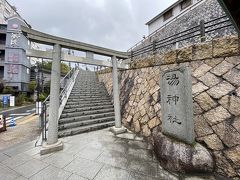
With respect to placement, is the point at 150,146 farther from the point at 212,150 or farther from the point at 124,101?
the point at 124,101

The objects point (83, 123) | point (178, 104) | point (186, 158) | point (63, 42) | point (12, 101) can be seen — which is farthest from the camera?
point (12, 101)

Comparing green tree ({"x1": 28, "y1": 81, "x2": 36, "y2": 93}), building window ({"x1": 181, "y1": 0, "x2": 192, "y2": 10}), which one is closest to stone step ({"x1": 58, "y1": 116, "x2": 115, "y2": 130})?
building window ({"x1": 181, "y1": 0, "x2": 192, "y2": 10})

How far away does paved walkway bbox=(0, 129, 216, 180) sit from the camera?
3250mm

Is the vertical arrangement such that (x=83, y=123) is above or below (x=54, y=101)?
below

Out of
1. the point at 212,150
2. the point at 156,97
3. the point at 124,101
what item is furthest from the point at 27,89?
the point at 212,150

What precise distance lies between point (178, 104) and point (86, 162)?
2981 mm

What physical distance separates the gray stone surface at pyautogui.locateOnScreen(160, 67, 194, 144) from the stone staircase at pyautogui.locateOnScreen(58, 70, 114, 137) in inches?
148

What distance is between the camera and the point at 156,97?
571 cm

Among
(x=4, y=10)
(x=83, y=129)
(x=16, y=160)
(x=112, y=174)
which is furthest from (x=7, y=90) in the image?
(x=112, y=174)

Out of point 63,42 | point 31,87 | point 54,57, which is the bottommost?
point 54,57

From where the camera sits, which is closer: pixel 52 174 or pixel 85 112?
pixel 52 174

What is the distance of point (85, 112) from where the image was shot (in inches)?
288

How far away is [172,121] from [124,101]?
421 cm

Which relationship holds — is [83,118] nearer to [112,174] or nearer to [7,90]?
[112,174]
